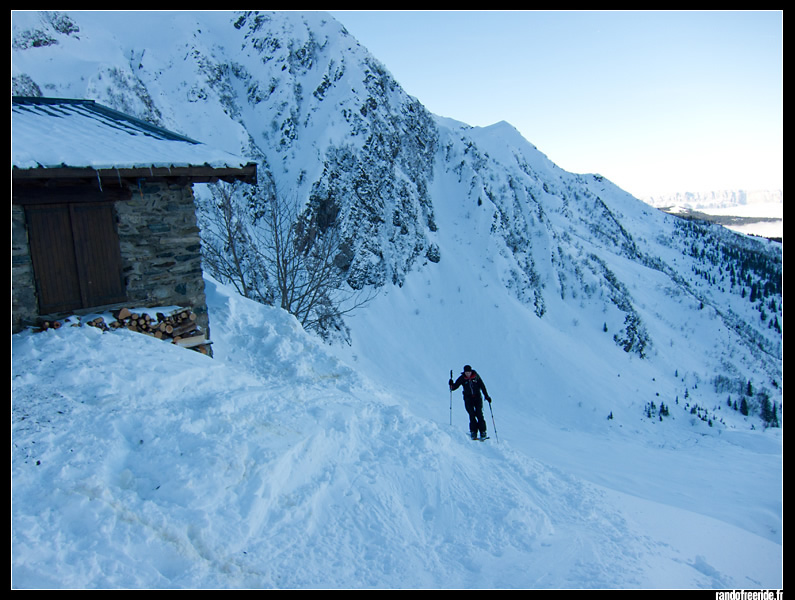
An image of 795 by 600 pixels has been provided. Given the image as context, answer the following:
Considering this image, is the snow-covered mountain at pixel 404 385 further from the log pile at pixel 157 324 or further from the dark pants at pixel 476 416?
the log pile at pixel 157 324

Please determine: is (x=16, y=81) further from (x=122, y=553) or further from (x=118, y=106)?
(x=122, y=553)

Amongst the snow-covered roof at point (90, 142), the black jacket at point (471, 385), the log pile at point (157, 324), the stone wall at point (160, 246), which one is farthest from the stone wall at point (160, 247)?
the black jacket at point (471, 385)

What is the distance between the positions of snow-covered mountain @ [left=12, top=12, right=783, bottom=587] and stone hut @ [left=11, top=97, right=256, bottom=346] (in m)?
1.12

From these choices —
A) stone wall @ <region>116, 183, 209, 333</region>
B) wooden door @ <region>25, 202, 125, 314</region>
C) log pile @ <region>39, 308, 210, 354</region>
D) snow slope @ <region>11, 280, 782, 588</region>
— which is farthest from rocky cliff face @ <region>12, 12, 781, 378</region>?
snow slope @ <region>11, 280, 782, 588</region>

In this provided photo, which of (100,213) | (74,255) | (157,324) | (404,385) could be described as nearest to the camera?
(74,255)

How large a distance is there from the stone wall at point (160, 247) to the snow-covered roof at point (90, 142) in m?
0.62

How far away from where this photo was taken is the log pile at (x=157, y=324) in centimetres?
712

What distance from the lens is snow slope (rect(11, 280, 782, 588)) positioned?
384cm

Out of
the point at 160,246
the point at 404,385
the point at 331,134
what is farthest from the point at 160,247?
the point at 331,134

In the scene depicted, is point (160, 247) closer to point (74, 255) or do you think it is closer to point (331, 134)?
point (74, 255)

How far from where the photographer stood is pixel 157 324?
770 centimetres

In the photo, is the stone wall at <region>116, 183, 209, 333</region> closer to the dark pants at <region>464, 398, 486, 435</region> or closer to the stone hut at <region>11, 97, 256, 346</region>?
the stone hut at <region>11, 97, 256, 346</region>

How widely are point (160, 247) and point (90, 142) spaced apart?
1.83 meters
